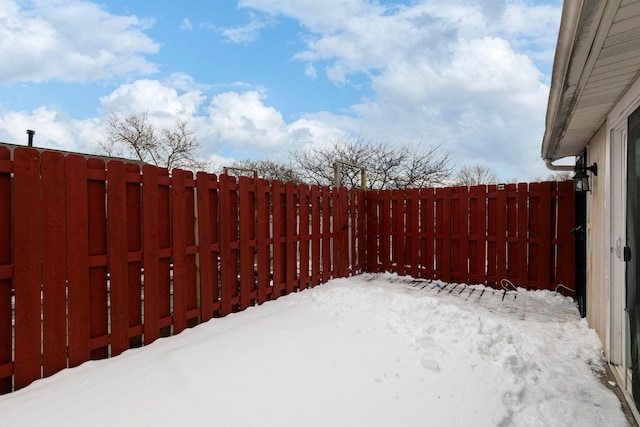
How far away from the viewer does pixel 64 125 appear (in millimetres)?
15164

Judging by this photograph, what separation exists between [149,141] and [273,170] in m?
8.28

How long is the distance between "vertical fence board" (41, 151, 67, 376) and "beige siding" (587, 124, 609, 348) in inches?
177

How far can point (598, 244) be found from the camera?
306 centimetres

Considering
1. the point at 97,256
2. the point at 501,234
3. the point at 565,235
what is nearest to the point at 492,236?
the point at 501,234

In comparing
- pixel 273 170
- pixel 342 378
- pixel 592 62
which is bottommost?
pixel 342 378

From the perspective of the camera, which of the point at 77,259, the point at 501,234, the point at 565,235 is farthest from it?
the point at 501,234

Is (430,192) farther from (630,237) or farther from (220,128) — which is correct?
(220,128)

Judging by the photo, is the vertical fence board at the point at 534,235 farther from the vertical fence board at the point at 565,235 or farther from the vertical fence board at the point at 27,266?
the vertical fence board at the point at 27,266

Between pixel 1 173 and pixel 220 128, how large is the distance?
52.8ft

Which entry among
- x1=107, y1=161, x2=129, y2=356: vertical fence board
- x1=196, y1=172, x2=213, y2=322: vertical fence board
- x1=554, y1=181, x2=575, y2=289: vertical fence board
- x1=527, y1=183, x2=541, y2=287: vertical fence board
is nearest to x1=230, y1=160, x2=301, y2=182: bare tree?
x1=527, y1=183, x2=541, y2=287: vertical fence board

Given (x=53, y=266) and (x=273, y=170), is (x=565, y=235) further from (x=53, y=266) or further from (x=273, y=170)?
(x=273, y=170)

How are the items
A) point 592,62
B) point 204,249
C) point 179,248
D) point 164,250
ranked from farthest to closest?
point 204,249
point 179,248
point 164,250
point 592,62

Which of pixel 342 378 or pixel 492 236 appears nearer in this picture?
pixel 342 378

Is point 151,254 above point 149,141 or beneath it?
beneath
